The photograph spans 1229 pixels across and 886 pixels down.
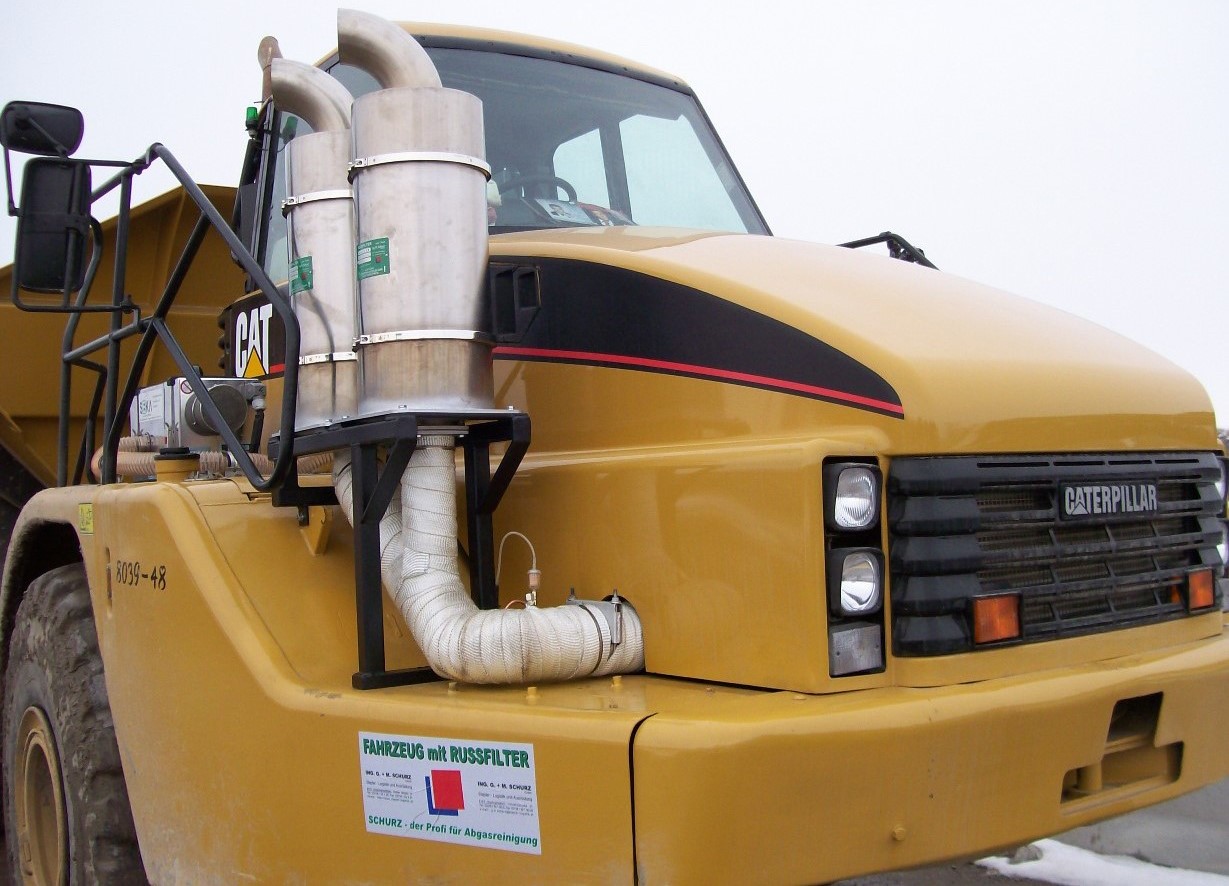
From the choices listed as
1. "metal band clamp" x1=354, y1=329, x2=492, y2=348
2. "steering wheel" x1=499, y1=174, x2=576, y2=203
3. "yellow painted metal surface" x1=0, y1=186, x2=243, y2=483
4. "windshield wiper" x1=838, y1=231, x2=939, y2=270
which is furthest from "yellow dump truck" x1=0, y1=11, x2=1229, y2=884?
"yellow painted metal surface" x1=0, y1=186, x2=243, y2=483

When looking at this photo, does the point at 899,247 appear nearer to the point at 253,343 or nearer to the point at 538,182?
the point at 538,182

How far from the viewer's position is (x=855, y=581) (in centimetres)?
246

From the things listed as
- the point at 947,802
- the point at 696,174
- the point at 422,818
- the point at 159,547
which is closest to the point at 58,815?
the point at 159,547

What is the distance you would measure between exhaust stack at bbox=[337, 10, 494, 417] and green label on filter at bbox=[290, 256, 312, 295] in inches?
8.5

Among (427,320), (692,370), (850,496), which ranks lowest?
(850,496)

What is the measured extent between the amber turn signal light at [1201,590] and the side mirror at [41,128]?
318cm

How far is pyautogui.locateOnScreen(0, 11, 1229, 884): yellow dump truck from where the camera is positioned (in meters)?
2.34

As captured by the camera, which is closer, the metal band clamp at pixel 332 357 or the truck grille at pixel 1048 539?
the truck grille at pixel 1048 539

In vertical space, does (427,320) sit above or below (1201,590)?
above

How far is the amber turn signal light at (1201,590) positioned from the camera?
10.1ft

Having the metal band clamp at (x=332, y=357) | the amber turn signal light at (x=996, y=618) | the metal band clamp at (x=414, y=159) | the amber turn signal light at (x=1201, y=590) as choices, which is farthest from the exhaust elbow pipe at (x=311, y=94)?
the amber turn signal light at (x=1201, y=590)

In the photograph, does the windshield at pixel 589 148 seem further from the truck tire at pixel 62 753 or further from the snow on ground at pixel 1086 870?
the snow on ground at pixel 1086 870

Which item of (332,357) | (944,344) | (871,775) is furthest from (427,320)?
(871,775)

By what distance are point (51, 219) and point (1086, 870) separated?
408cm
